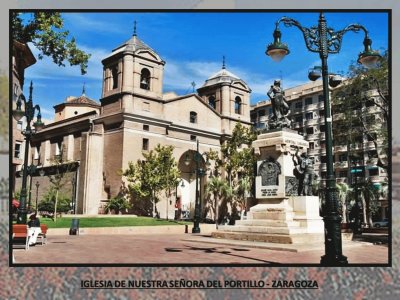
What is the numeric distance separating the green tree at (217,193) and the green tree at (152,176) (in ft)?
18.2

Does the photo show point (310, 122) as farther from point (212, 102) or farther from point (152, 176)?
point (152, 176)

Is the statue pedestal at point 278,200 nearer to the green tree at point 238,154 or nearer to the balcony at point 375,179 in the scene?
the green tree at point 238,154

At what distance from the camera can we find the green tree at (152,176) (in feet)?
113

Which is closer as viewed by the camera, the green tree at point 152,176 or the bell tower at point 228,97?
the green tree at point 152,176

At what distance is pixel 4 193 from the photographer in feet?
27.1

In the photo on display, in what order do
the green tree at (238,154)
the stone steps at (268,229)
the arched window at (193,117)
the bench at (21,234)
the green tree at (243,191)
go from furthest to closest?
the arched window at (193,117)
the green tree at (238,154)
the green tree at (243,191)
the stone steps at (268,229)
the bench at (21,234)

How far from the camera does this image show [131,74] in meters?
36.6

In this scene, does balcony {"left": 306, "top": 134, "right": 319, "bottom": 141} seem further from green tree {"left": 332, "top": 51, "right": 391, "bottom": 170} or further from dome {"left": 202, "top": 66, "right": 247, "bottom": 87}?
green tree {"left": 332, "top": 51, "right": 391, "bottom": 170}

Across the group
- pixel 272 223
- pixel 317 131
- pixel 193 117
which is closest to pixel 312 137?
pixel 317 131

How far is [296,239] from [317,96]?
42.2 meters

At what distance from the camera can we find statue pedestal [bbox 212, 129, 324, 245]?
13.9m

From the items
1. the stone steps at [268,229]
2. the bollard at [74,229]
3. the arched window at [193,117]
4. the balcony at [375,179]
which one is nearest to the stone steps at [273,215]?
the stone steps at [268,229]

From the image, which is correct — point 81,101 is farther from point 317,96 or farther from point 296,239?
point 296,239

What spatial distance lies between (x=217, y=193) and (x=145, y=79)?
12146mm
